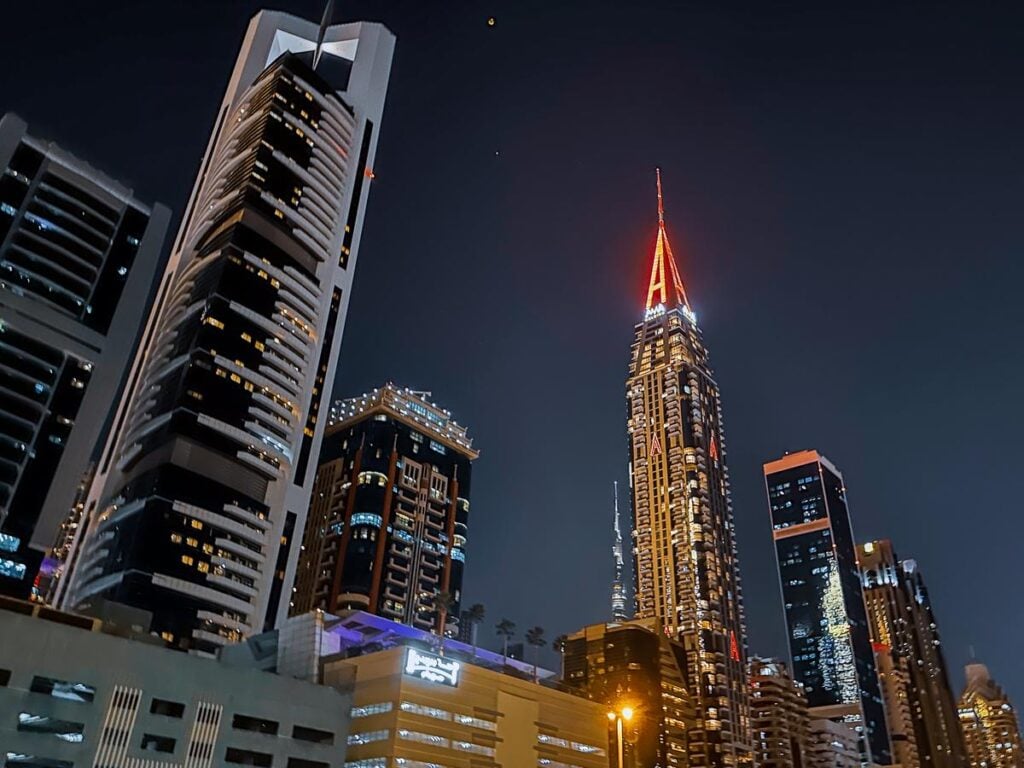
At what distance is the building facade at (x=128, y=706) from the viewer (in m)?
70.4

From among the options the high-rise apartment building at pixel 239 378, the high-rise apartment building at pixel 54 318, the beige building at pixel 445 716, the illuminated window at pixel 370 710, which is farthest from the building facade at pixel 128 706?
the high-rise apartment building at pixel 54 318

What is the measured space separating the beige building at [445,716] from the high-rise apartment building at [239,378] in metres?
43.8

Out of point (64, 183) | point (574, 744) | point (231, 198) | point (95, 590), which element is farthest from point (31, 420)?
point (574, 744)

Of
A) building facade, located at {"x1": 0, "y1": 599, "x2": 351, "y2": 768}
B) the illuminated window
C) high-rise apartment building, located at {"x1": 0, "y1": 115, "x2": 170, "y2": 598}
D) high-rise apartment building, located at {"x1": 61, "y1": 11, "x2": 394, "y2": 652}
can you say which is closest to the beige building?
the illuminated window

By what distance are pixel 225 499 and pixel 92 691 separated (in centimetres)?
6774

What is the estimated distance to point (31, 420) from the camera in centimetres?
13238

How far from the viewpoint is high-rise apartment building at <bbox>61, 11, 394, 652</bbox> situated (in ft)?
434

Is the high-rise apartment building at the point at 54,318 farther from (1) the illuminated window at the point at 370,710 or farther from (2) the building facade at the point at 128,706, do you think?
(1) the illuminated window at the point at 370,710

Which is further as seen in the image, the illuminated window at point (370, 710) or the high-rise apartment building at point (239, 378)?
the high-rise apartment building at point (239, 378)

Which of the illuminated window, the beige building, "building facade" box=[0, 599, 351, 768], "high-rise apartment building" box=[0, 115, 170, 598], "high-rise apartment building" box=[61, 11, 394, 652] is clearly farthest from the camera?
"high-rise apartment building" box=[61, 11, 394, 652]

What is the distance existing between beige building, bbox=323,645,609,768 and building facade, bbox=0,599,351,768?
6474mm

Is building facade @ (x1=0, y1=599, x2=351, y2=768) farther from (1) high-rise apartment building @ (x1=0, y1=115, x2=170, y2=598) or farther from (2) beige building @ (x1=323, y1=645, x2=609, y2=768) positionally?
(1) high-rise apartment building @ (x1=0, y1=115, x2=170, y2=598)

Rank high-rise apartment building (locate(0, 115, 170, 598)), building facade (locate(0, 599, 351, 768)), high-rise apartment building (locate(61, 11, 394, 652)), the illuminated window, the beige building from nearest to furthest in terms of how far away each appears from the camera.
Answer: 1. building facade (locate(0, 599, 351, 768))
2. the beige building
3. the illuminated window
4. high-rise apartment building (locate(0, 115, 170, 598))
5. high-rise apartment building (locate(61, 11, 394, 652))

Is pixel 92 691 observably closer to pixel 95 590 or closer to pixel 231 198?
pixel 95 590
